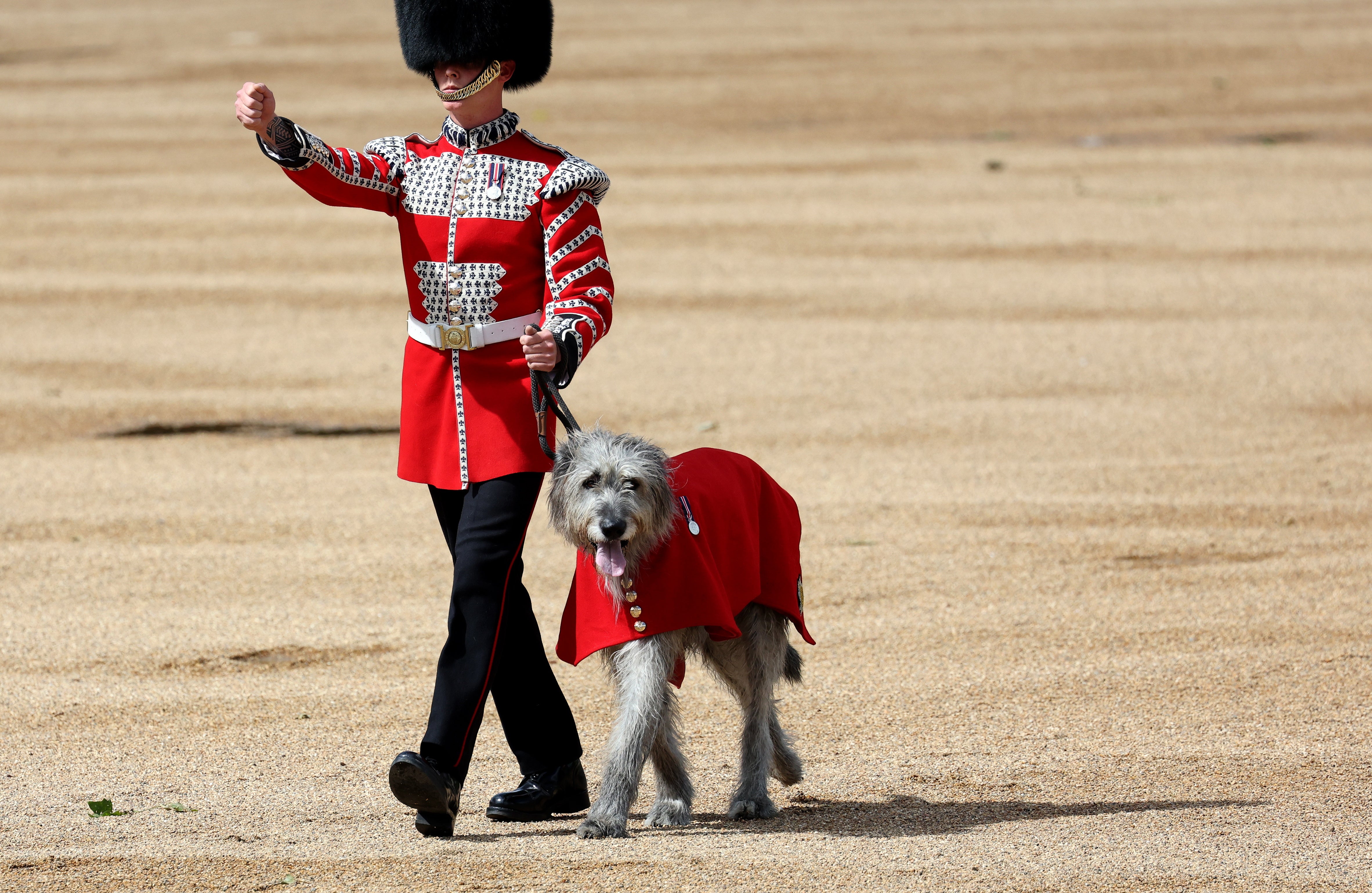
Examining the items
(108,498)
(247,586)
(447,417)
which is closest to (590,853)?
(447,417)

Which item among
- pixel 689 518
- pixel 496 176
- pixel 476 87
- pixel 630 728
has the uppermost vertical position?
pixel 476 87

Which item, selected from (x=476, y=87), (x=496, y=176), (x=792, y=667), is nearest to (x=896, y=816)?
(x=792, y=667)

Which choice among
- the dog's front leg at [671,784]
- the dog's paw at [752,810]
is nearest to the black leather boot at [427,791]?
the dog's front leg at [671,784]

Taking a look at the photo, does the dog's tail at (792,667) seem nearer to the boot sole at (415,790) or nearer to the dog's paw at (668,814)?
the dog's paw at (668,814)

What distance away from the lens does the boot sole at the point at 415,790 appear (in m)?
4.58

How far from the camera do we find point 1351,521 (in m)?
8.70

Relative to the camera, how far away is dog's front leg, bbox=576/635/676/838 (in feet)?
15.4

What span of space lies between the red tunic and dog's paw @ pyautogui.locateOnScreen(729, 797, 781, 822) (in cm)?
115

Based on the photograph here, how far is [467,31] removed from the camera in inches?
190

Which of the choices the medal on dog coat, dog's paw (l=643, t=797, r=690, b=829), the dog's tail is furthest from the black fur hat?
dog's paw (l=643, t=797, r=690, b=829)

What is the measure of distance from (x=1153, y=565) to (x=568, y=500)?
422 cm

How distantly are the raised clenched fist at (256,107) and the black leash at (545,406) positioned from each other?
2.96 ft

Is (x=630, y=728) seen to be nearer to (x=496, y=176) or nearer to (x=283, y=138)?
(x=496, y=176)

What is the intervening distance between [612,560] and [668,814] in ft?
2.96
